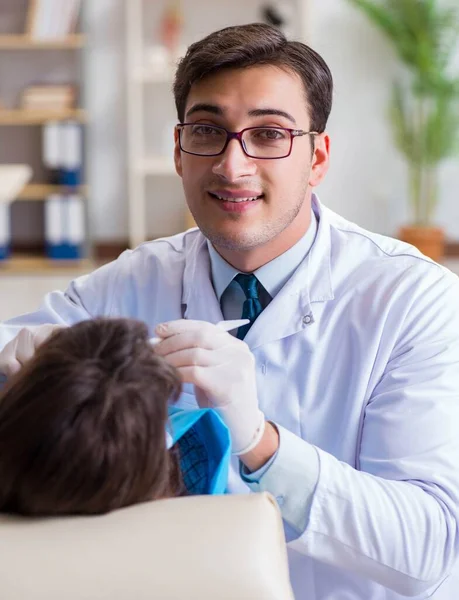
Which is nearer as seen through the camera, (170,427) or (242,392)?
(170,427)

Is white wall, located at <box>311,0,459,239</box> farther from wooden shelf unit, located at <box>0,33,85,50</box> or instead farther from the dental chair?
the dental chair

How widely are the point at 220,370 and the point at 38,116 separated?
15.6 ft

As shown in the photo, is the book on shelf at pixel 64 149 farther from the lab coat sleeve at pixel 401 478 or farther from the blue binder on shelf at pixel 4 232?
A: the lab coat sleeve at pixel 401 478

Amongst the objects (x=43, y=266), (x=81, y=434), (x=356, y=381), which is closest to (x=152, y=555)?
(x=81, y=434)

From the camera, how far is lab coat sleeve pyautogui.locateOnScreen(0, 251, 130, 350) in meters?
1.66

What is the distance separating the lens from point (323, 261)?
1.52 metres

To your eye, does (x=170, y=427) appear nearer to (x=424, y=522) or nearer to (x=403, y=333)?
(x=424, y=522)

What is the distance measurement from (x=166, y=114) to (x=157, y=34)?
0.46 meters

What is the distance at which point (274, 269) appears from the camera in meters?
Result: 1.53

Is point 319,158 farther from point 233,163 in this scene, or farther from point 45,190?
point 45,190

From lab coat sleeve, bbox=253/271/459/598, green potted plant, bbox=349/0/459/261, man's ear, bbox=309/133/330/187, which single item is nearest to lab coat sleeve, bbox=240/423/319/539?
lab coat sleeve, bbox=253/271/459/598

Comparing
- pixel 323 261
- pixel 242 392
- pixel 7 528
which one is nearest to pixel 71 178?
pixel 323 261

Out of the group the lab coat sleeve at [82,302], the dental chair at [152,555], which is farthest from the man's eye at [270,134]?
the dental chair at [152,555]

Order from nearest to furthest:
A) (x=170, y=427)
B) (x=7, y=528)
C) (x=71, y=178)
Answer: (x=7, y=528)
(x=170, y=427)
(x=71, y=178)
